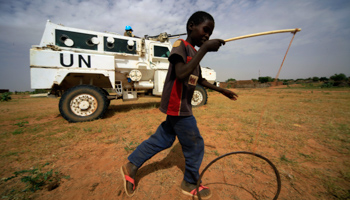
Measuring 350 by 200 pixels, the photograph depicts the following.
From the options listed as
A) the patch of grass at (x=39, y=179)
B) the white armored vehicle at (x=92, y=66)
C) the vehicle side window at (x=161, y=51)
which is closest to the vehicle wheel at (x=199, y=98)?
the white armored vehicle at (x=92, y=66)

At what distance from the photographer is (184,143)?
1265mm

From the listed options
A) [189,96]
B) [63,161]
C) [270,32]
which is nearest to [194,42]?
[189,96]

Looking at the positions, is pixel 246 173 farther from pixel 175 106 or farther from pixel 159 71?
pixel 159 71

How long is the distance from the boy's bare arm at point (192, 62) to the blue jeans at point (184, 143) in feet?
1.28

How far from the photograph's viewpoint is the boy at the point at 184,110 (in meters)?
1.16

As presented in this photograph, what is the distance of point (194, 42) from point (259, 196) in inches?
60.5

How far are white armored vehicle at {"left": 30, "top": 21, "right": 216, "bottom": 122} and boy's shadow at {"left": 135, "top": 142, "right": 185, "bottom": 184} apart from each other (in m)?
2.74

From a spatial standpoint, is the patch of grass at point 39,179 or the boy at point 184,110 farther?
the patch of grass at point 39,179

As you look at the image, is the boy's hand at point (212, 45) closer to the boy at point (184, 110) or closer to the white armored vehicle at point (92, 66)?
the boy at point (184, 110)

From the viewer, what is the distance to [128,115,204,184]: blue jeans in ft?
4.07

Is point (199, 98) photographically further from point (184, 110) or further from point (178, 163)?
point (184, 110)

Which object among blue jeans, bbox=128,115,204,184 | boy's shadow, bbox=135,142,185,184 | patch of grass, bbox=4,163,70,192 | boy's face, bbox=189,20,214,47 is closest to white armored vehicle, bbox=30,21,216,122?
patch of grass, bbox=4,163,70,192

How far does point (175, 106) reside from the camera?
3.99 feet

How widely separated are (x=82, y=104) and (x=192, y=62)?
146 inches
